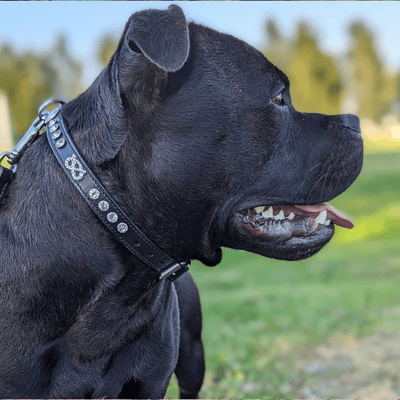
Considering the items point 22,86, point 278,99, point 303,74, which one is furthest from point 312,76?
point 278,99

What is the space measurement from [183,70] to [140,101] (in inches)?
9.4

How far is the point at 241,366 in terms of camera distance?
4.77 meters

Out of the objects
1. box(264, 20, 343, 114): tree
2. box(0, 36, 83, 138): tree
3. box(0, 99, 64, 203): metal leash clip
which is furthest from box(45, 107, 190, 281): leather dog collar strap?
box(264, 20, 343, 114): tree

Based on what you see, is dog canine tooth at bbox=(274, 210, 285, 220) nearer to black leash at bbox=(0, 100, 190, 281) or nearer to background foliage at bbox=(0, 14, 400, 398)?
black leash at bbox=(0, 100, 190, 281)

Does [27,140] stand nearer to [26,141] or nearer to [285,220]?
[26,141]

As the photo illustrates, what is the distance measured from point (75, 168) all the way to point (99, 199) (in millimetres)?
176

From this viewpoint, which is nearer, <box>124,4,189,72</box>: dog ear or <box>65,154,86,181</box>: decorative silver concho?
<box>124,4,189,72</box>: dog ear

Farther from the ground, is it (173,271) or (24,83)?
(173,271)

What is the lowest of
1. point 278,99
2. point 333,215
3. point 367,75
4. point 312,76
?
point 367,75

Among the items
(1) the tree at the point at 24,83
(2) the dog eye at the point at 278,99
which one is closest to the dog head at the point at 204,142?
(2) the dog eye at the point at 278,99

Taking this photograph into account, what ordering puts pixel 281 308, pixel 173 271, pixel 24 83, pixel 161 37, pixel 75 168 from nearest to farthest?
pixel 161 37 → pixel 75 168 → pixel 173 271 → pixel 281 308 → pixel 24 83

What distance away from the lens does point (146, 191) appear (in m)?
2.15

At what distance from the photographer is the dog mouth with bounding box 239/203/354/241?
237 centimetres

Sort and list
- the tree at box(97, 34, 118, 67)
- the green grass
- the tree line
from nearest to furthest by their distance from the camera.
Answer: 1. the green grass
2. the tree line
3. the tree at box(97, 34, 118, 67)
